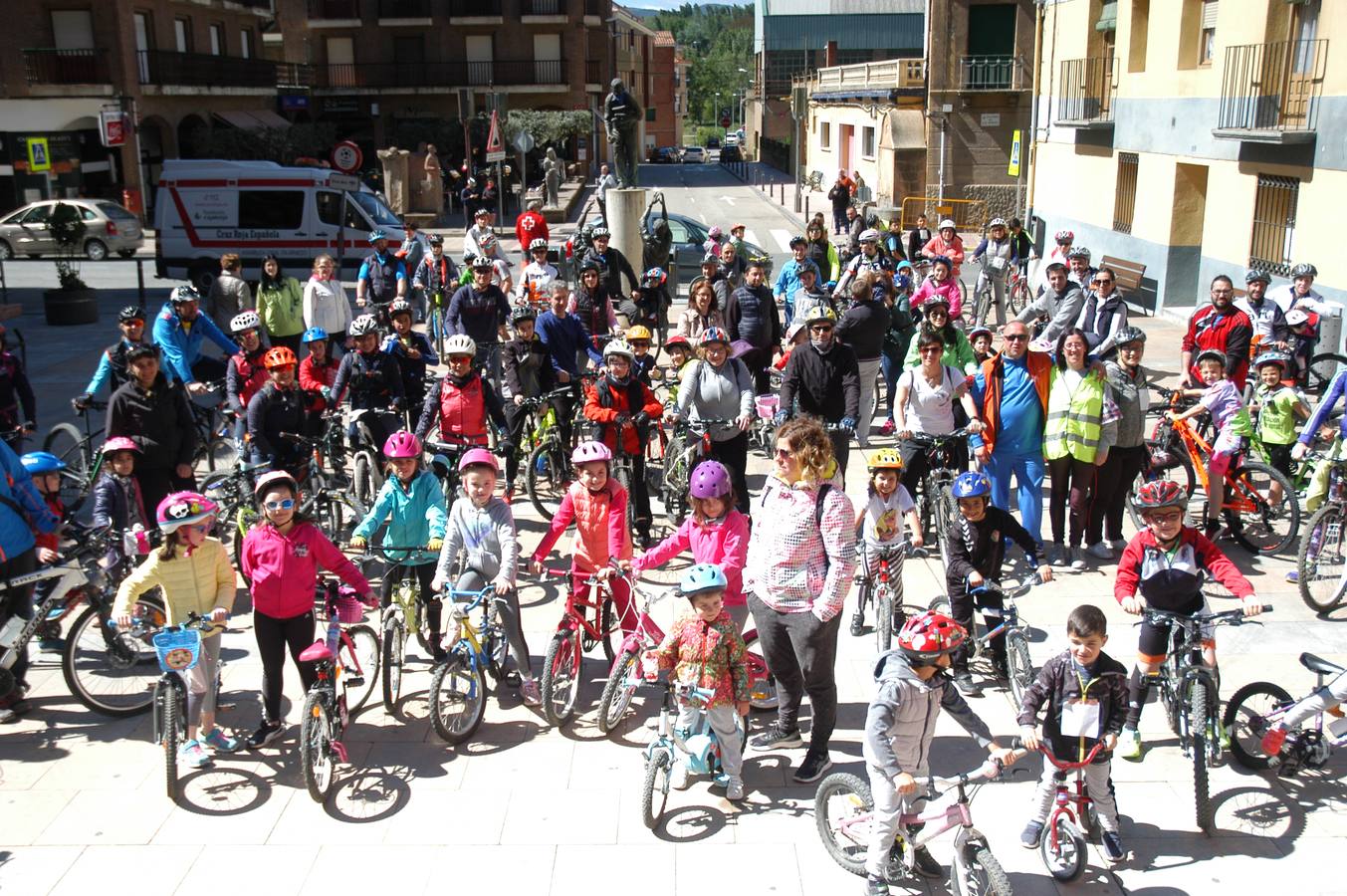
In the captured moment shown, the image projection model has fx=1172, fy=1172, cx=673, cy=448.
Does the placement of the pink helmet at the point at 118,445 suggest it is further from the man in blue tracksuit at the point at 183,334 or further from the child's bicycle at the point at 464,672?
the child's bicycle at the point at 464,672

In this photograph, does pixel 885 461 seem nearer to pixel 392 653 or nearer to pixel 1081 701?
pixel 1081 701

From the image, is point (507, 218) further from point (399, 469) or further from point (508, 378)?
point (399, 469)

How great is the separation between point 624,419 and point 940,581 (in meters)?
2.85

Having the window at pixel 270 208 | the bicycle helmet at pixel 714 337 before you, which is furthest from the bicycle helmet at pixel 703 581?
the window at pixel 270 208

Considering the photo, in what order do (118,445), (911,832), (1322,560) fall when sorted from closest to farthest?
(911,832) → (118,445) → (1322,560)

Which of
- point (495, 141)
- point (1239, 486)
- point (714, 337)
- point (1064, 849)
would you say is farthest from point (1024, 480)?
point (495, 141)

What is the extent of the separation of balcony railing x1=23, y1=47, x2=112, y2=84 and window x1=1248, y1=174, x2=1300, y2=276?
34428 mm

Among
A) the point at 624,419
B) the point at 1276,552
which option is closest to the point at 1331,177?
the point at 1276,552

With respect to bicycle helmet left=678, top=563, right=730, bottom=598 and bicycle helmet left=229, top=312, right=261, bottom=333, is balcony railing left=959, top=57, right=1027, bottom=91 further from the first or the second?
bicycle helmet left=678, top=563, right=730, bottom=598

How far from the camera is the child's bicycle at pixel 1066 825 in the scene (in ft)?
17.7

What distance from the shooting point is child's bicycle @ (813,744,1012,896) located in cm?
485

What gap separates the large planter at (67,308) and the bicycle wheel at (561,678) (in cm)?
1742

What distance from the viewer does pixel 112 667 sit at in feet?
24.7

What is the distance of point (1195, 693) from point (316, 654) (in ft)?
14.9
